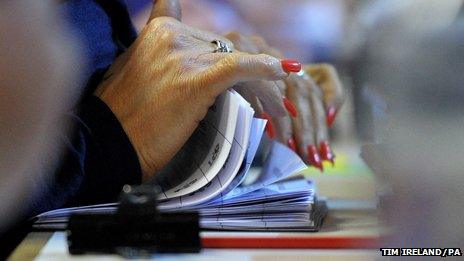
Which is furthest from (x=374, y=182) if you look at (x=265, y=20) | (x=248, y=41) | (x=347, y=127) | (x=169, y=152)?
(x=265, y=20)

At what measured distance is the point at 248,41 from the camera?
0.96 meters

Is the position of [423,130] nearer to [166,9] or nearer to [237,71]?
[237,71]

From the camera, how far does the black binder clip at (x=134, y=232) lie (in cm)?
54

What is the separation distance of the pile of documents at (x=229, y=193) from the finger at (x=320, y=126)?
0.30 m

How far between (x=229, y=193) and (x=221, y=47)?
16 centimetres

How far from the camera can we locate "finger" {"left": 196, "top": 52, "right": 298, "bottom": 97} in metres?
0.61

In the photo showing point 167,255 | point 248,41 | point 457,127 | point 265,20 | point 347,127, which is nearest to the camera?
point 457,127

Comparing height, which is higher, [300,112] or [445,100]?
[300,112]

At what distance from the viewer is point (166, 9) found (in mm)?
787

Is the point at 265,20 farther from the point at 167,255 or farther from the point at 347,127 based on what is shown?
the point at 167,255

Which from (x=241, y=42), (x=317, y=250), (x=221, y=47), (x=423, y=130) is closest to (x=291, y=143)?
(x=241, y=42)

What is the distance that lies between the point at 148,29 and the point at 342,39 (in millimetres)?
1122

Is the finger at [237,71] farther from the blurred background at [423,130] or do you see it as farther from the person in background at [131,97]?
the blurred background at [423,130]

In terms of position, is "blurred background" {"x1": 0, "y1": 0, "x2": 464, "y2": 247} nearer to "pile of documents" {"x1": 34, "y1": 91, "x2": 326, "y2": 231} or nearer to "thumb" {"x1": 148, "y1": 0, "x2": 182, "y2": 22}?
"pile of documents" {"x1": 34, "y1": 91, "x2": 326, "y2": 231}
